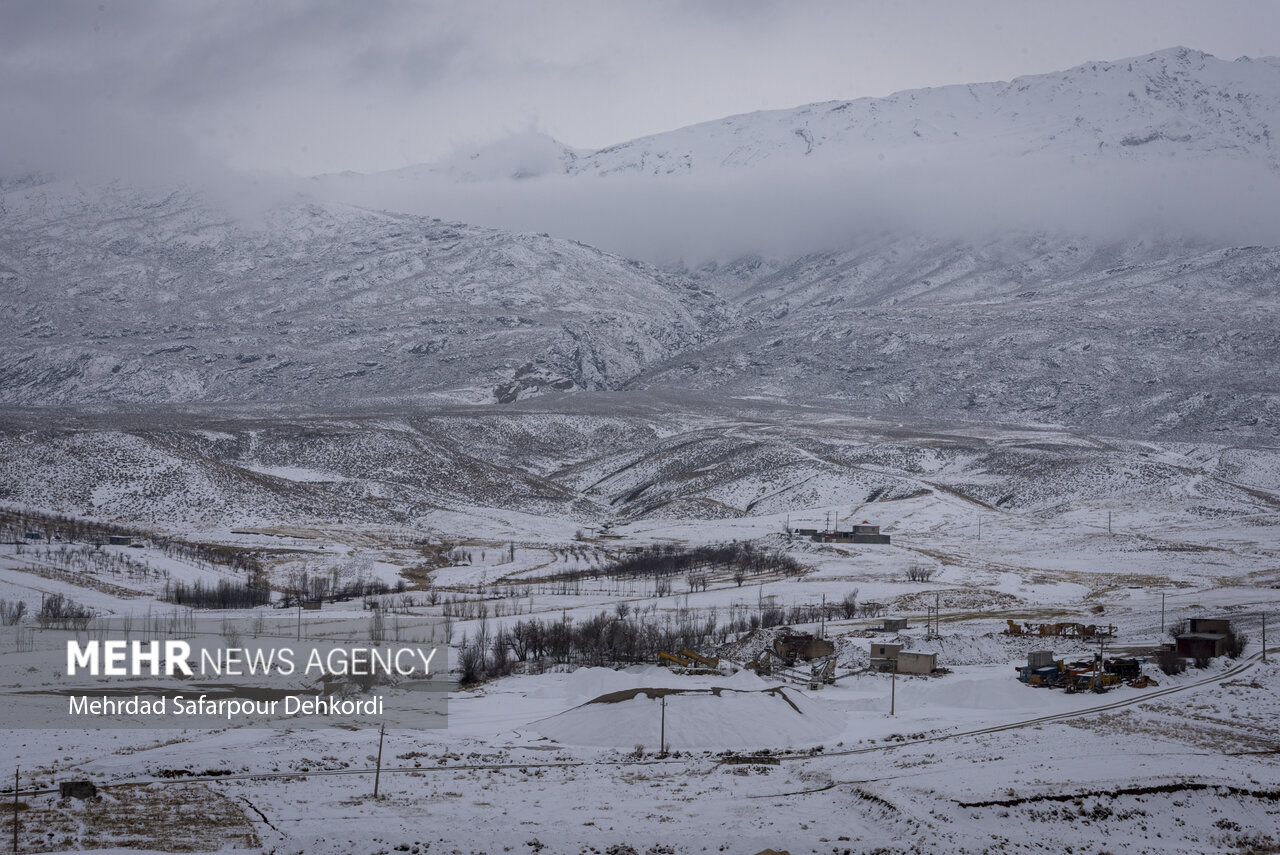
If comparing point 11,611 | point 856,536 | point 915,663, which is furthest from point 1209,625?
point 11,611

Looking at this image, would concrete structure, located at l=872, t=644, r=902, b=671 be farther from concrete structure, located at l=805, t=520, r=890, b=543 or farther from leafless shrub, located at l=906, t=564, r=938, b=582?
concrete structure, located at l=805, t=520, r=890, b=543

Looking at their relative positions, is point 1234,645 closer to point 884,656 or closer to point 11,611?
point 884,656

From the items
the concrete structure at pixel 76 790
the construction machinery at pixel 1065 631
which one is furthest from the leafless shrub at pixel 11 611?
the construction machinery at pixel 1065 631

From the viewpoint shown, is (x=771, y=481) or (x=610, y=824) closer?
(x=610, y=824)

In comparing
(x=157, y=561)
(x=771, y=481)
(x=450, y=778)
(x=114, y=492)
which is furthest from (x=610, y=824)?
(x=771, y=481)

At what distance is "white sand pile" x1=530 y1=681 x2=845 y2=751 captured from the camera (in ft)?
129

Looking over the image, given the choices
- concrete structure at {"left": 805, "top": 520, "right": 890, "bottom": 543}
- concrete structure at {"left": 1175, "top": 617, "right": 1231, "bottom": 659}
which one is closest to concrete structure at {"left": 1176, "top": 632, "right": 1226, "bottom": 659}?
concrete structure at {"left": 1175, "top": 617, "right": 1231, "bottom": 659}

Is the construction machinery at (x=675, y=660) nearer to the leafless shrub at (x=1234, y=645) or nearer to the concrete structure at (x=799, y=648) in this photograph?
the concrete structure at (x=799, y=648)

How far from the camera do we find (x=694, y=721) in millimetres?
40438

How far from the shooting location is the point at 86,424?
157m

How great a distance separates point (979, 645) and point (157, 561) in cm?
5577

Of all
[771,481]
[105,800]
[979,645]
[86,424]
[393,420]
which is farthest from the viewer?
[393,420]

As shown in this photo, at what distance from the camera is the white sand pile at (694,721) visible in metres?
39.4

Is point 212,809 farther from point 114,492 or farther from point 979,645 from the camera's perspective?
point 114,492
